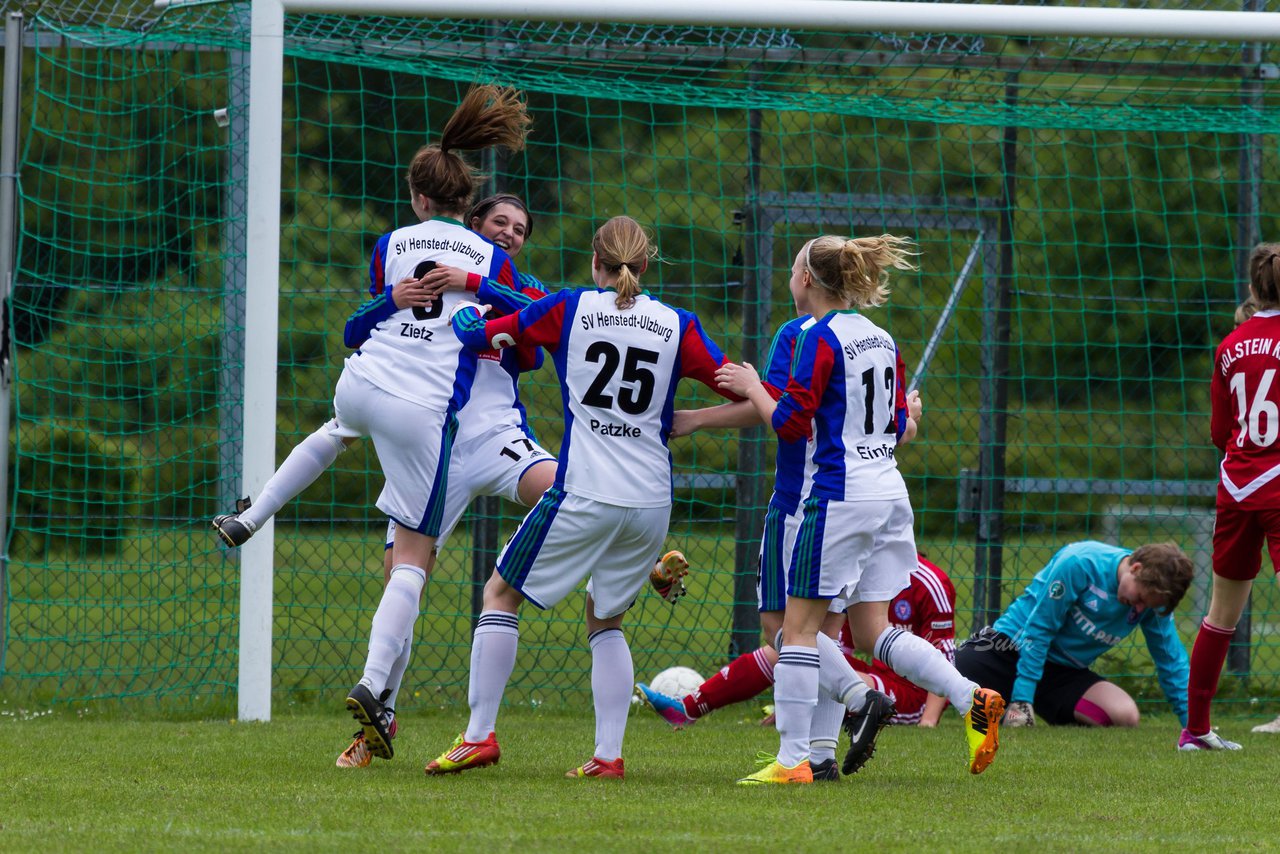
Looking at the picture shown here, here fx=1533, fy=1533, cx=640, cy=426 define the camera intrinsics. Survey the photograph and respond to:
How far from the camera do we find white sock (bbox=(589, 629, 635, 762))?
4.45 meters

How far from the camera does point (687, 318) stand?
441 cm

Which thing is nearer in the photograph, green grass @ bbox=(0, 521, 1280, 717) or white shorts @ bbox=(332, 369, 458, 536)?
white shorts @ bbox=(332, 369, 458, 536)

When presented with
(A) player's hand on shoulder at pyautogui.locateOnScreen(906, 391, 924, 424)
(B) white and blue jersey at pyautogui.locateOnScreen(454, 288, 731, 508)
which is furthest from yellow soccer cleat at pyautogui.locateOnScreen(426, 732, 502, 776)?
(A) player's hand on shoulder at pyautogui.locateOnScreen(906, 391, 924, 424)

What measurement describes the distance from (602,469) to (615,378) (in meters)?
0.26

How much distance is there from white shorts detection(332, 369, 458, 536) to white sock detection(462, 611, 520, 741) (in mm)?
440

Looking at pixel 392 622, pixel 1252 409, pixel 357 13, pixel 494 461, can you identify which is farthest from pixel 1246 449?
pixel 357 13

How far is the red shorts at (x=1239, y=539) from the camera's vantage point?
5.11 m

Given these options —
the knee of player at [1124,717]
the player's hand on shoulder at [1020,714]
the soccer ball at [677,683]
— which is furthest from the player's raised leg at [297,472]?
the knee of player at [1124,717]

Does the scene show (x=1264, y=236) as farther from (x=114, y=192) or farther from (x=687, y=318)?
(x=114, y=192)

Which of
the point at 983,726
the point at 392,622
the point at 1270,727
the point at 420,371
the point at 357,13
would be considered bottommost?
the point at 1270,727

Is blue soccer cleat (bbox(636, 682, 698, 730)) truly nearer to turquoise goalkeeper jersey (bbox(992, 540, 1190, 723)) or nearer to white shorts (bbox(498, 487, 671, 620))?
turquoise goalkeeper jersey (bbox(992, 540, 1190, 723))

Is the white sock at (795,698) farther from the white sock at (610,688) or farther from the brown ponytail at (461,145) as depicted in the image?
the brown ponytail at (461,145)

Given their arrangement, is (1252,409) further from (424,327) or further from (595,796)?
(424,327)

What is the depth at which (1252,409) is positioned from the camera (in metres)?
5.09
